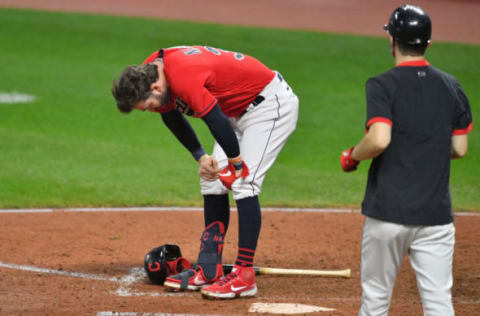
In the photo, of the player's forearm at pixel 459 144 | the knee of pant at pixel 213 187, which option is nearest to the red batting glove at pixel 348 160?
the player's forearm at pixel 459 144

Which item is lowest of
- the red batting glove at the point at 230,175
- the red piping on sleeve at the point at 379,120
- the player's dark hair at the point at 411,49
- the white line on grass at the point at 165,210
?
the white line on grass at the point at 165,210

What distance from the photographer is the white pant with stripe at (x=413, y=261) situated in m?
3.69

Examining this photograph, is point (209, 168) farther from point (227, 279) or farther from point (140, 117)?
point (140, 117)

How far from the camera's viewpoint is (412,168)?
370 cm

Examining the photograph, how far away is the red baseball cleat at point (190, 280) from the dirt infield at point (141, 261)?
9cm

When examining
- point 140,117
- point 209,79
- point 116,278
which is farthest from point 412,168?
point 140,117

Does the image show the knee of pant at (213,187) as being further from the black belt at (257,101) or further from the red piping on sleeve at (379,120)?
the red piping on sleeve at (379,120)

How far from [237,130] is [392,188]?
6.45ft

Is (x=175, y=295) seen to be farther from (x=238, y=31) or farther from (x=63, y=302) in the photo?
(x=238, y=31)

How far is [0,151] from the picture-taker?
1001 cm

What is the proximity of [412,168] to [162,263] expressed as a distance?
95.3 inches

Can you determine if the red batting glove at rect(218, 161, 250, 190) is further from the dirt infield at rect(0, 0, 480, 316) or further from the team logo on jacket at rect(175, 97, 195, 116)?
the dirt infield at rect(0, 0, 480, 316)

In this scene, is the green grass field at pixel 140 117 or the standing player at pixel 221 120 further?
the green grass field at pixel 140 117

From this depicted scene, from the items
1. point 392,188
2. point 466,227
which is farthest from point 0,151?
point 392,188
